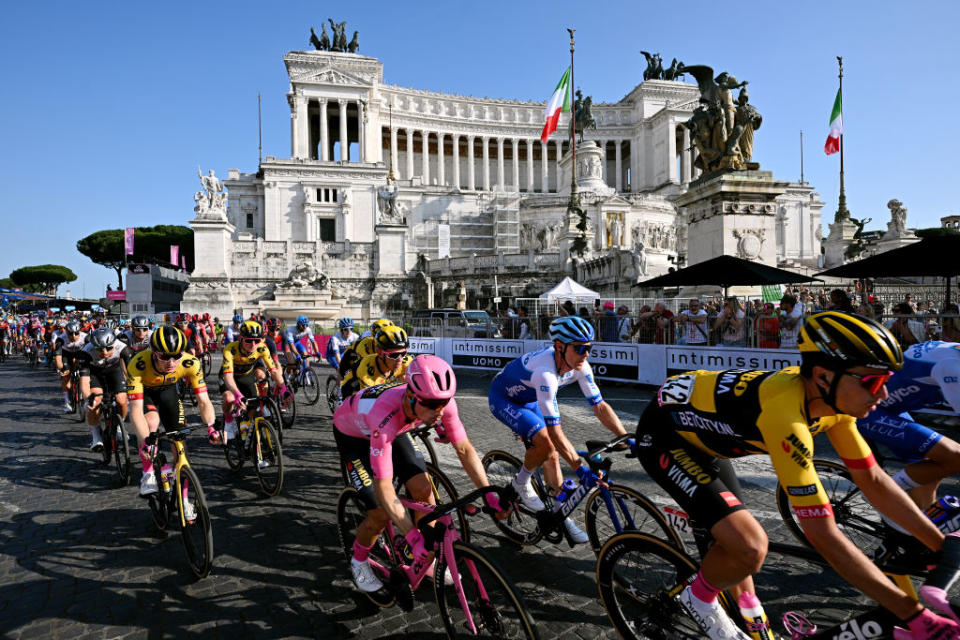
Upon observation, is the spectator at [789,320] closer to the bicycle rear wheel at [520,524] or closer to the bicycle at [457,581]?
the bicycle rear wheel at [520,524]

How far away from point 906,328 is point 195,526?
10.6 meters

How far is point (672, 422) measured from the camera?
3.25m

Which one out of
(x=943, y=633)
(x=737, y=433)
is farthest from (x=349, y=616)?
(x=943, y=633)

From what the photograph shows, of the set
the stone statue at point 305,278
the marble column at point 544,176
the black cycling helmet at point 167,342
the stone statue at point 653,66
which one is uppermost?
the stone statue at point 653,66

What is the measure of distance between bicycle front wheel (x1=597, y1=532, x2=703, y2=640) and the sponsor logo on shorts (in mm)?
755

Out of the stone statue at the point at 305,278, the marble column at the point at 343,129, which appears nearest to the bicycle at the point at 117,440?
the stone statue at the point at 305,278

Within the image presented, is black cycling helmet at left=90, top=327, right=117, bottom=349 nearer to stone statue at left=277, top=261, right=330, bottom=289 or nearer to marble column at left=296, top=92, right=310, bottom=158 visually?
stone statue at left=277, top=261, right=330, bottom=289

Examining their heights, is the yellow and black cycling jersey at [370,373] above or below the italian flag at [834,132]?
below

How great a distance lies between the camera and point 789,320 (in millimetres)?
11000

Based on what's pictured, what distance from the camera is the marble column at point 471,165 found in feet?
275

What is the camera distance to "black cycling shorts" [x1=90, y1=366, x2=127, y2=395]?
7805 millimetres

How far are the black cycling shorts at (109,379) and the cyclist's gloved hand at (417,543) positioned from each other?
6.49 m

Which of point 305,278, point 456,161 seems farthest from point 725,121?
point 456,161

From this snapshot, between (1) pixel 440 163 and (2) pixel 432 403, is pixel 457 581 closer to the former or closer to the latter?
(2) pixel 432 403
